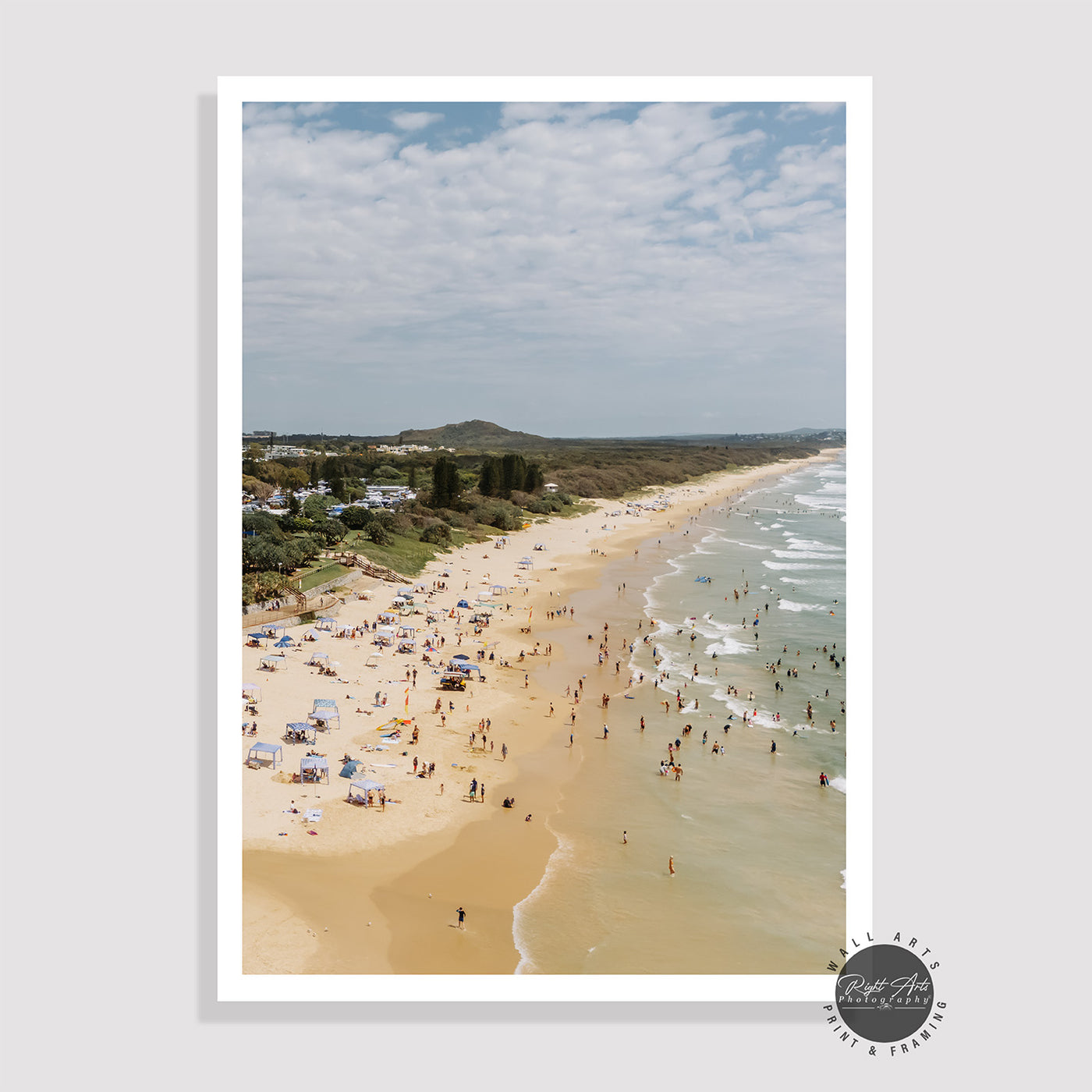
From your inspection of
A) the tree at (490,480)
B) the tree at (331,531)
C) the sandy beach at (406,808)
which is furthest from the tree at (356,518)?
the tree at (490,480)

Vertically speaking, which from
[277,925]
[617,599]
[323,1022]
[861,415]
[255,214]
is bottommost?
[277,925]

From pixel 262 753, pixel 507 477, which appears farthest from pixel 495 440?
pixel 262 753

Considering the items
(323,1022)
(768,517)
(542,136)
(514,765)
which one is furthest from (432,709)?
(768,517)

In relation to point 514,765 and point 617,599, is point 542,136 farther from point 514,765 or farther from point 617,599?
point 617,599

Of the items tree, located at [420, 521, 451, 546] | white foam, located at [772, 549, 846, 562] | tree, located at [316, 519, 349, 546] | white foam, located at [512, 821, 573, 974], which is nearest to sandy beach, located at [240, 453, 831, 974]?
white foam, located at [512, 821, 573, 974]

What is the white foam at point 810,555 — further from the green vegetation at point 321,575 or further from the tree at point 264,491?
the tree at point 264,491
